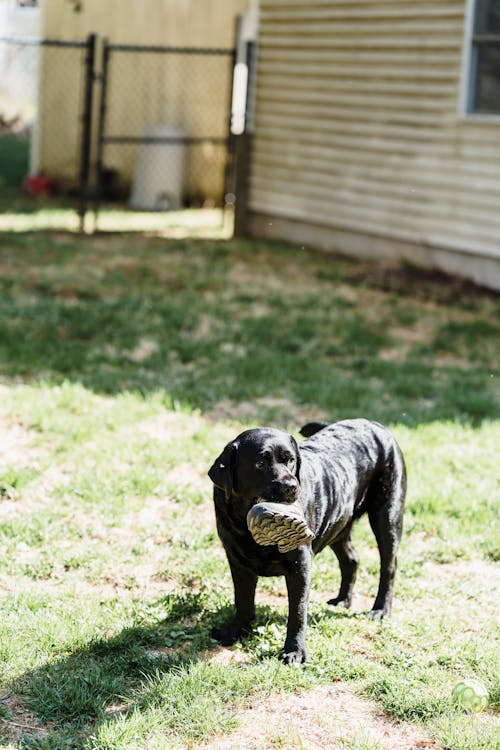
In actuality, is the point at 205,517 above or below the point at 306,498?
below

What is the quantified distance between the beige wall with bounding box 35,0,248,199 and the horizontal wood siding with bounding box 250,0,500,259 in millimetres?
3289

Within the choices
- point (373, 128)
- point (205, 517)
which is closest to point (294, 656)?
point (205, 517)

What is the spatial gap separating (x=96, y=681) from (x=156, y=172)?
525 inches

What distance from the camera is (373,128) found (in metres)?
12.0

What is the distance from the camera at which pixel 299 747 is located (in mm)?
3230

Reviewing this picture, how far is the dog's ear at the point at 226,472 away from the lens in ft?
11.5

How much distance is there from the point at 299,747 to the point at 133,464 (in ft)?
8.67

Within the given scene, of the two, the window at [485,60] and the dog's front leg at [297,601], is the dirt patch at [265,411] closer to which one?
the dog's front leg at [297,601]

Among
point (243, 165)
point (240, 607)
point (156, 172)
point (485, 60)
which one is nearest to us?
point (240, 607)

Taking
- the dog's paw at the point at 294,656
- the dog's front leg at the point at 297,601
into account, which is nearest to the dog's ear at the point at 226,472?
the dog's front leg at the point at 297,601

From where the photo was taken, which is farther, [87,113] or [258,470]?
[87,113]

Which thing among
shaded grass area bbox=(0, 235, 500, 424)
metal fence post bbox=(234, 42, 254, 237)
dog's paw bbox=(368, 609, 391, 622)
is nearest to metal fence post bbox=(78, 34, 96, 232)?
shaded grass area bbox=(0, 235, 500, 424)

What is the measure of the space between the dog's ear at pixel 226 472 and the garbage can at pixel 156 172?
42.2ft

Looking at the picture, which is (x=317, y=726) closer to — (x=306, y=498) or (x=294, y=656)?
(x=294, y=656)
